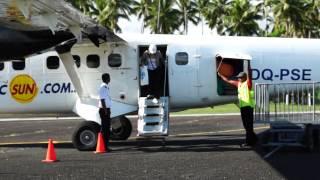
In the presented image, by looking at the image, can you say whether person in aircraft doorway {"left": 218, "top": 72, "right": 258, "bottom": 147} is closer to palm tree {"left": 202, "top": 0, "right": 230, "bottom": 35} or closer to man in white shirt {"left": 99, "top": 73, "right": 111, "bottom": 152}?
man in white shirt {"left": 99, "top": 73, "right": 111, "bottom": 152}

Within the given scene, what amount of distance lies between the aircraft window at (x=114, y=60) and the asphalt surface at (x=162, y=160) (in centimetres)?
216

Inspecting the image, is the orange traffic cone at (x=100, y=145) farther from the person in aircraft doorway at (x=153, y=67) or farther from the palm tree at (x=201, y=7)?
the palm tree at (x=201, y=7)

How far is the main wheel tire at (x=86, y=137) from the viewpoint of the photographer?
48.0 ft

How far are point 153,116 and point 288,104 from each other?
333 cm

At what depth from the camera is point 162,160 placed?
12.4 meters

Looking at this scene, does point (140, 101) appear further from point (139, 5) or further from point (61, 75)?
point (139, 5)

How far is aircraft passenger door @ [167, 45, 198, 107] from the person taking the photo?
15328 millimetres

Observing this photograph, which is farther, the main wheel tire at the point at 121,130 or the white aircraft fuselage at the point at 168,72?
the main wheel tire at the point at 121,130

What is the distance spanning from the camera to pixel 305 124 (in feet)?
44.2

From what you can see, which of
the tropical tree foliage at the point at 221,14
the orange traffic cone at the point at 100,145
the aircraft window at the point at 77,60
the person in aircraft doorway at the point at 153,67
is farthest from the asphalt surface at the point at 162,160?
the tropical tree foliage at the point at 221,14

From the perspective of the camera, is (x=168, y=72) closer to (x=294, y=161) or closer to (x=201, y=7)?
(x=294, y=161)

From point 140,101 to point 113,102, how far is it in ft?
2.41

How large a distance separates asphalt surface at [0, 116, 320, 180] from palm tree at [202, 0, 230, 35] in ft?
176

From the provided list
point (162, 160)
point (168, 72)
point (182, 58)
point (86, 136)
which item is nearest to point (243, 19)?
point (182, 58)
